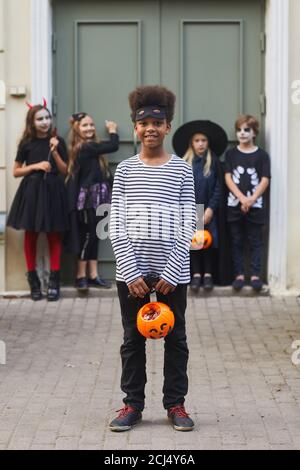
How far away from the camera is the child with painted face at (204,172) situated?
10.5m

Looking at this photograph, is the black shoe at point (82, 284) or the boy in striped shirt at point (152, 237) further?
the black shoe at point (82, 284)

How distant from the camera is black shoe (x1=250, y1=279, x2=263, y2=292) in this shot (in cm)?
1058

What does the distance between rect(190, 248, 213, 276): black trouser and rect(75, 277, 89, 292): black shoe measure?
1.08 metres

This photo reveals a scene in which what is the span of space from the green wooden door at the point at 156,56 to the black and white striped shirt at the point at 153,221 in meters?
4.60

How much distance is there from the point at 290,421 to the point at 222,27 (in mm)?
5413

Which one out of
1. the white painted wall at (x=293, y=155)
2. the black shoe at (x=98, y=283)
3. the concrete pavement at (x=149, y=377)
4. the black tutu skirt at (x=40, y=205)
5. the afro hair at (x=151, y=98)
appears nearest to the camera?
the concrete pavement at (x=149, y=377)

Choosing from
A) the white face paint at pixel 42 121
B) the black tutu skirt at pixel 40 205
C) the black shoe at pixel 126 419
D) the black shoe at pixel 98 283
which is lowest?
the black shoe at pixel 126 419

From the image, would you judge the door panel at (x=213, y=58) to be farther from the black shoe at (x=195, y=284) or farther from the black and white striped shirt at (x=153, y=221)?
the black and white striped shirt at (x=153, y=221)

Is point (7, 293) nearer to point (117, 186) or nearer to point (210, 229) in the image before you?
point (210, 229)

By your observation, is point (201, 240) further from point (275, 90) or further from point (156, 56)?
point (156, 56)

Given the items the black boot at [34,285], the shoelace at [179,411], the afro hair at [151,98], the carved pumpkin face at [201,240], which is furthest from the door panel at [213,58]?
the shoelace at [179,411]

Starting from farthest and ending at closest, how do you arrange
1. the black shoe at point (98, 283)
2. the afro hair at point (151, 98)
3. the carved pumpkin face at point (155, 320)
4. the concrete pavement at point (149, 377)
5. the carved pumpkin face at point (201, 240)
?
the black shoe at point (98, 283)
the carved pumpkin face at point (201, 240)
the afro hair at point (151, 98)
the concrete pavement at point (149, 377)
the carved pumpkin face at point (155, 320)

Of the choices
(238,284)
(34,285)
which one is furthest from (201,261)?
(34,285)
